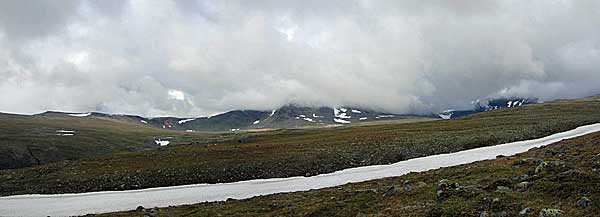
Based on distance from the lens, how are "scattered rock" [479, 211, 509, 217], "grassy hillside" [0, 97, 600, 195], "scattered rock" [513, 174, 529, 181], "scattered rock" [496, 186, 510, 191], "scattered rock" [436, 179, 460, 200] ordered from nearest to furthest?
"scattered rock" [479, 211, 509, 217]
"scattered rock" [496, 186, 510, 191]
"scattered rock" [436, 179, 460, 200]
"scattered rock" [513, 174, 529, 181]
"grassy hillside" [0, 97, 600, 195]

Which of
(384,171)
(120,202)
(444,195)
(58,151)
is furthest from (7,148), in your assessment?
(444,195)

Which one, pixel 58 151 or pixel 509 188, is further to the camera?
pixel 58 151

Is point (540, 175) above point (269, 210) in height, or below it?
above

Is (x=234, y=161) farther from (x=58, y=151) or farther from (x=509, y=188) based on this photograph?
(x=58, y=151)

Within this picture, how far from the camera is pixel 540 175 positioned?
2144cm

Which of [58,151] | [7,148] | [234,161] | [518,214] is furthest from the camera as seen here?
[58,151]

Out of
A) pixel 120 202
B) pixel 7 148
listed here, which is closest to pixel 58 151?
pixel 7 148

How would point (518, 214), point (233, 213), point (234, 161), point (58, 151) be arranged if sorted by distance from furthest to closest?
point (58, 151)
point (234, 161)
point (233, 213)
point (518, 214)

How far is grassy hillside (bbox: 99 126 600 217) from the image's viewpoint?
16.7 meters

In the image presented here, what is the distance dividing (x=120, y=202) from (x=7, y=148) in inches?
4364

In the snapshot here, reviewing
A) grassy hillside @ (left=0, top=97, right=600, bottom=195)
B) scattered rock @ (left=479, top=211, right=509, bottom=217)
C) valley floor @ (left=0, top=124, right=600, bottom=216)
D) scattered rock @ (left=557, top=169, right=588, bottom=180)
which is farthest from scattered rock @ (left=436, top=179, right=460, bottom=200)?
grassy hillside @ (left=0, top=97, right=600, bottom=195)

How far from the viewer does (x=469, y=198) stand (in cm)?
1919

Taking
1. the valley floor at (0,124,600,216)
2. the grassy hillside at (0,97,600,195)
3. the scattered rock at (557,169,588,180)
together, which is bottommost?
the valley floor at (0,124,600,216)

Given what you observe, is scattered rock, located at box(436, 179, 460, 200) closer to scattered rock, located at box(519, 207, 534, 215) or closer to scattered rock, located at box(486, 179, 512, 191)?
scattered rock, located at box(486, 179, 512, 191)
